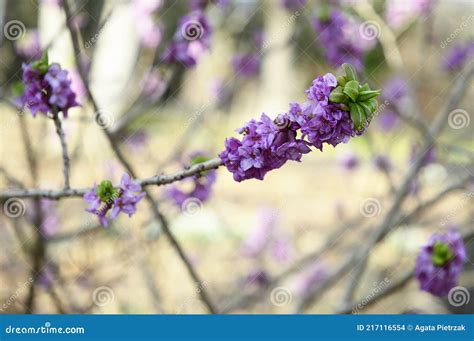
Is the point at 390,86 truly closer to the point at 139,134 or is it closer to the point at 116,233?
the point at 139,134

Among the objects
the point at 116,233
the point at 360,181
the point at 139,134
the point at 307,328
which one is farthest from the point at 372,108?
the point at 360,181

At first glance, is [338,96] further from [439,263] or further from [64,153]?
[439,263]

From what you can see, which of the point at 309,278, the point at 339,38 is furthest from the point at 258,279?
the point at 339,38

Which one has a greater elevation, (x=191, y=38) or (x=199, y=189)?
(x=191, y=38)

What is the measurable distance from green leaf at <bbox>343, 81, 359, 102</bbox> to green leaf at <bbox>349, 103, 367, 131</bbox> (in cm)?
1

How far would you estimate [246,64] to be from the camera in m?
2.87

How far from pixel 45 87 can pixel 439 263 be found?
3.46 ft

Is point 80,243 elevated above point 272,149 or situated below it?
below

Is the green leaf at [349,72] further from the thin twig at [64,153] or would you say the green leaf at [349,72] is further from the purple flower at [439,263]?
the purple flower at [439,263]

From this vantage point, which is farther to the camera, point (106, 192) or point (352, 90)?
point (106, 192)

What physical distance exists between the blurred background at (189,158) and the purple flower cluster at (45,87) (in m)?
0.21

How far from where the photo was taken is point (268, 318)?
5.96ft

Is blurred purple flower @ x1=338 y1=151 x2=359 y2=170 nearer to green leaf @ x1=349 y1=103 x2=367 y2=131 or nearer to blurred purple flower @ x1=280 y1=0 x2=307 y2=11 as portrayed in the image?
blurred purple flower @ x1=280 y1=0 x2=307 y2=11

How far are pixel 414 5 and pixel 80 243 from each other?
182 centimetres
